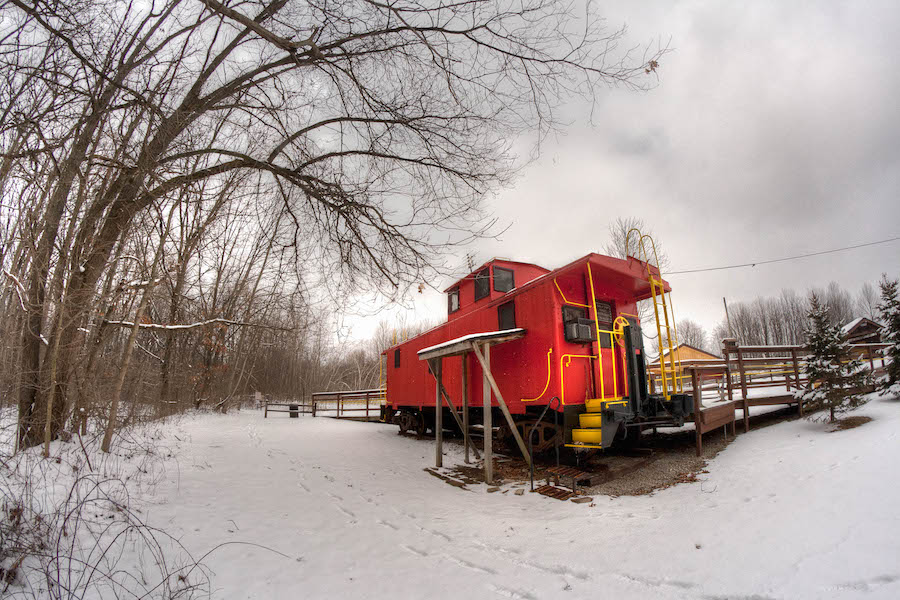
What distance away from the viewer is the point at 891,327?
7766mm

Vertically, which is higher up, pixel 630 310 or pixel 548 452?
pixel 630 310

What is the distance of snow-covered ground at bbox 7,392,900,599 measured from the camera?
10.2 feet

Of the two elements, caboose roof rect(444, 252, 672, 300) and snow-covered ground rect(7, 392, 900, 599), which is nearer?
snow-covered ground rect(7, 392, 900, 599)

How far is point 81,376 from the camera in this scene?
23.1 ft

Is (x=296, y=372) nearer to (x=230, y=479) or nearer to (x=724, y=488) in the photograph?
(x=230, y=479)

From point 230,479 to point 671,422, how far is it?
299 inches

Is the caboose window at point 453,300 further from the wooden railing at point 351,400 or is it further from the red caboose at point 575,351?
the wooden railing at point 351,400

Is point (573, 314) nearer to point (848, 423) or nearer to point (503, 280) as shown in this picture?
point (503, 280)

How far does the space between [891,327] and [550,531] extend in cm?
791

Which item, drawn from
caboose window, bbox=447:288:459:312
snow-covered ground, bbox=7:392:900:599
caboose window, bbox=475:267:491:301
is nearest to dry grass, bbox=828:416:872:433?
snow-covered ground, bbox=7:392:900:599

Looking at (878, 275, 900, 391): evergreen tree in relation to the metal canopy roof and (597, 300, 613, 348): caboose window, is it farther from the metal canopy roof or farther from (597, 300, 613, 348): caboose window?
the metal canopy roof

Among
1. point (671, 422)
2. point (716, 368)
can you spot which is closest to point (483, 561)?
point (671, 422)

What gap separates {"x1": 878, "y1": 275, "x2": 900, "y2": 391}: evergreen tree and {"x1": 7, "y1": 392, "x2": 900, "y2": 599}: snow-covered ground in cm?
118

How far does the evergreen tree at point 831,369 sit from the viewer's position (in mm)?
7284
